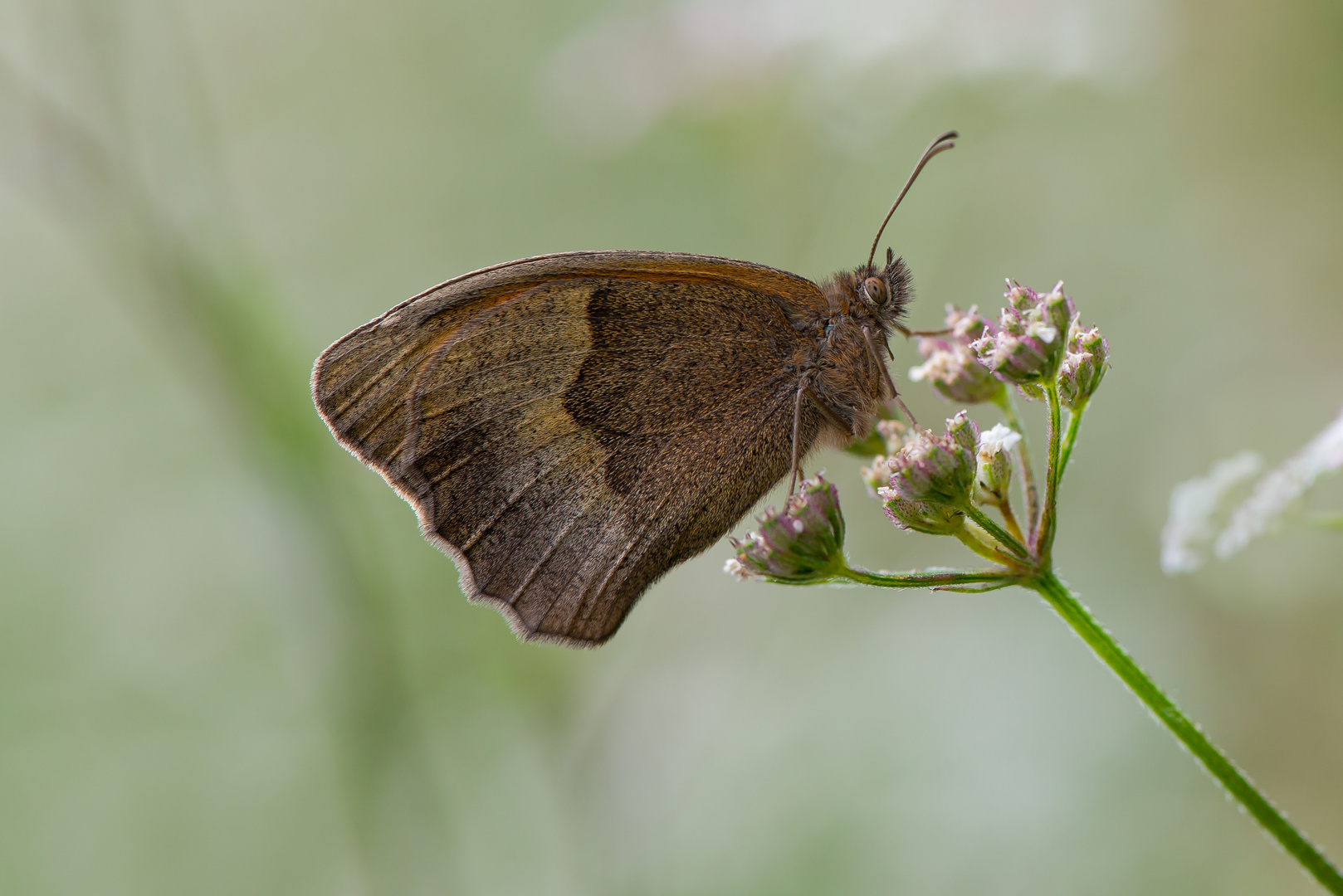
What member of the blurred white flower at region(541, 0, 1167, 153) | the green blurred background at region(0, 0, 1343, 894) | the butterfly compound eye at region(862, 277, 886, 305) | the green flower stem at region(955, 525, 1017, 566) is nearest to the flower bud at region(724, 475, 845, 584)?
the green flower stem at region(955, 525, 1017, 566)

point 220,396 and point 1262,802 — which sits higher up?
point 220,396

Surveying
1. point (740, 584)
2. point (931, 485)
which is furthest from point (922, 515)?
point (740, 584)

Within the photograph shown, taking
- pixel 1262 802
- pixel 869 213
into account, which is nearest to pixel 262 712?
pixel 869 213

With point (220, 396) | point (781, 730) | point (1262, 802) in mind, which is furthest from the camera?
point (781, 730)

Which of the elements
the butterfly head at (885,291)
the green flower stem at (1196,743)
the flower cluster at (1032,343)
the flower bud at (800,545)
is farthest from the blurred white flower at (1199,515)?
the butterfly head at (885,291)

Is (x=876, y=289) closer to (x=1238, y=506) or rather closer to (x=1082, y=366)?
(x=1082, y=366)

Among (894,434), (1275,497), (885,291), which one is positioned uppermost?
(885,291)

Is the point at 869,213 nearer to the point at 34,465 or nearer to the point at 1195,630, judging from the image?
the point at 1195,630
